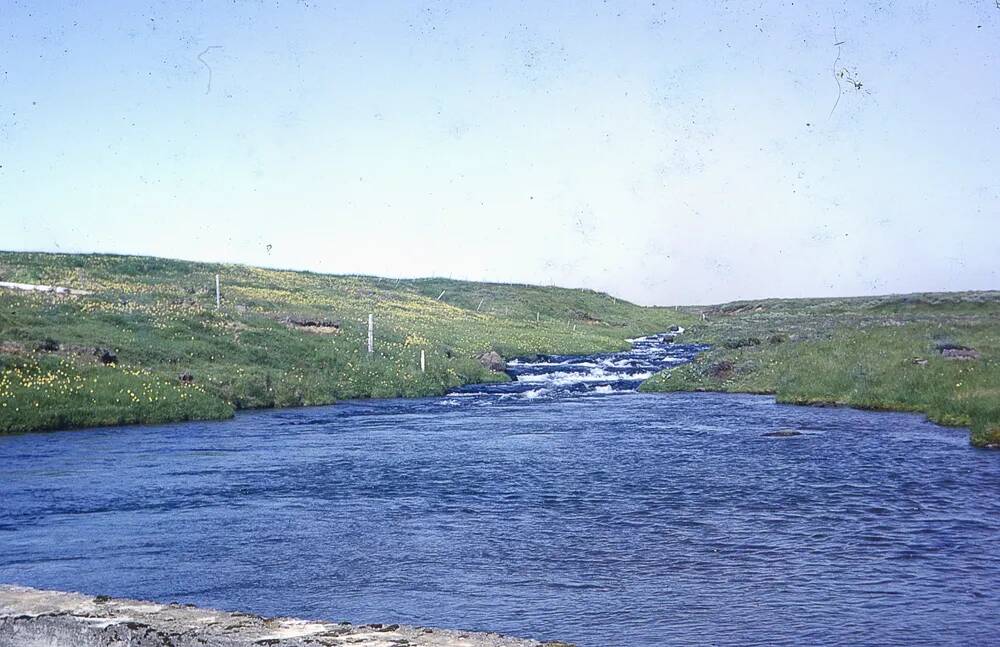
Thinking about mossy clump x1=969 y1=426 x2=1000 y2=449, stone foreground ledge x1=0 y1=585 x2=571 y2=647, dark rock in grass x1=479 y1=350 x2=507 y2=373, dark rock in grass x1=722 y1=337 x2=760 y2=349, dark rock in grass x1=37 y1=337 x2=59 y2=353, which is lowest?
mossy clump x1=969 y1=426 x2=1000 y2=449

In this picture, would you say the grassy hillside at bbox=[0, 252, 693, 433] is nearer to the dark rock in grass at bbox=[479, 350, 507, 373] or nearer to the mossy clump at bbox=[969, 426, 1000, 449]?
the dark rock in grass at bbox=[479, 350, 507, 373]

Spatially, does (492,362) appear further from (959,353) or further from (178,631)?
(178,631)

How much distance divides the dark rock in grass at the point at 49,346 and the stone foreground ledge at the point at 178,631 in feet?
108

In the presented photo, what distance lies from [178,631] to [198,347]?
129 feet

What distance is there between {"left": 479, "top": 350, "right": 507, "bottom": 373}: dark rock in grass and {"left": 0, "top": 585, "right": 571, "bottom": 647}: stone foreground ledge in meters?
47.7

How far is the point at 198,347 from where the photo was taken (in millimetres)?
43188

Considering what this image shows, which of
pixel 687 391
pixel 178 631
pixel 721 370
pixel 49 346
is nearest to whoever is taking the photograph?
pixel 178 631

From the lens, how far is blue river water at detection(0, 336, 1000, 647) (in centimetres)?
1061

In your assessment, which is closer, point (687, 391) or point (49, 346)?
point (49, 346)

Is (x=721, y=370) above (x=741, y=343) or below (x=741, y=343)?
below

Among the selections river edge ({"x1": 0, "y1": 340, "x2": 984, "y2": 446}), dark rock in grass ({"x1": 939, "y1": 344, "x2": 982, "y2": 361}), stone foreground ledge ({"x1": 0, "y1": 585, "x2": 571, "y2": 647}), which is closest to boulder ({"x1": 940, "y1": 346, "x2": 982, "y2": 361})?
dark rock in grass ({"x1": 939, "y1": 344, "x2": 982, "y2": 361})

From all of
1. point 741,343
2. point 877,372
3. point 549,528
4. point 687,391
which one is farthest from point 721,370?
point 549,528

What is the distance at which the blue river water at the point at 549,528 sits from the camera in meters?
10.6

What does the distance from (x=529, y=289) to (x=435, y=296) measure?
3531 centimetres
